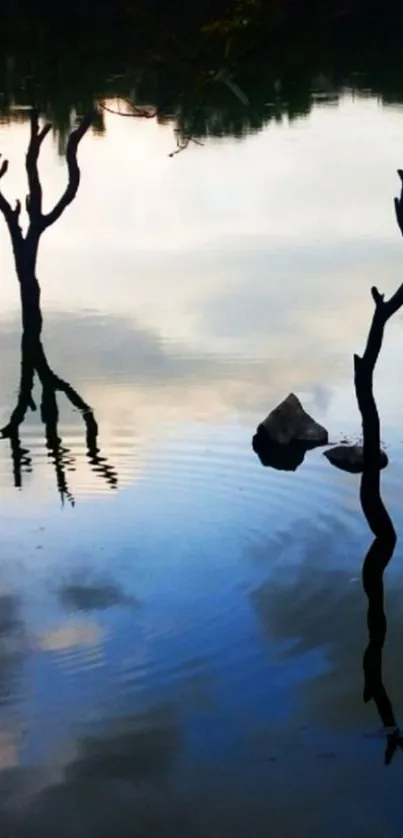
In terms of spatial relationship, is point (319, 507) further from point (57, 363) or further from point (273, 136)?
point (273, 136)

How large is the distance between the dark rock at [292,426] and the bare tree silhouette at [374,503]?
2112 mm

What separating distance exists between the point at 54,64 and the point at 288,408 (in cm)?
2490

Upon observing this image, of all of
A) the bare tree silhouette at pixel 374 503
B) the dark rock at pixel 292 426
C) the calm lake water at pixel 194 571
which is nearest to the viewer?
the calm lake water at pixel 194 571

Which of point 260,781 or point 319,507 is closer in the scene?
point 260,781

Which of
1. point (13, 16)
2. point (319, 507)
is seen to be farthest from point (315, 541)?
point (13, 16)

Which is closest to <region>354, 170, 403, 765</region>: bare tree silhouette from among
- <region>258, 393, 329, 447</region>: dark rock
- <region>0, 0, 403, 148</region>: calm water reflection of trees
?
<region>258, 393, 329, 447</region>: dark rock

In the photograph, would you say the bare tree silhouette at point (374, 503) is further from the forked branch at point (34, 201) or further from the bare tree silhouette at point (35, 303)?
the forked branch at point (34, 201)

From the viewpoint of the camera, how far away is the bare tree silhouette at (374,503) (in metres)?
8.12

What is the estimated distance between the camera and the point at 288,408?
11891 mm

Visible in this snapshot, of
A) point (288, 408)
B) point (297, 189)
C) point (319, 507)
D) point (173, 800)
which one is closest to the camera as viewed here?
point (173, 800)

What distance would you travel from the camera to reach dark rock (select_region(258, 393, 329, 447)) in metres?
11.5

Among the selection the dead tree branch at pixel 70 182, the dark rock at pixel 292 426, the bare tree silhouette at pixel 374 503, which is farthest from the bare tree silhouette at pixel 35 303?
the bare tree silhouette at pixel 374 503

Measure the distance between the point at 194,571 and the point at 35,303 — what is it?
288 inches

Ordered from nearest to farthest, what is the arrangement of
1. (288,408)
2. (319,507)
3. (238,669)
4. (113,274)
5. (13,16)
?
(238,669) < (319,507) < (288,408) < (113,274) < (13,16)
